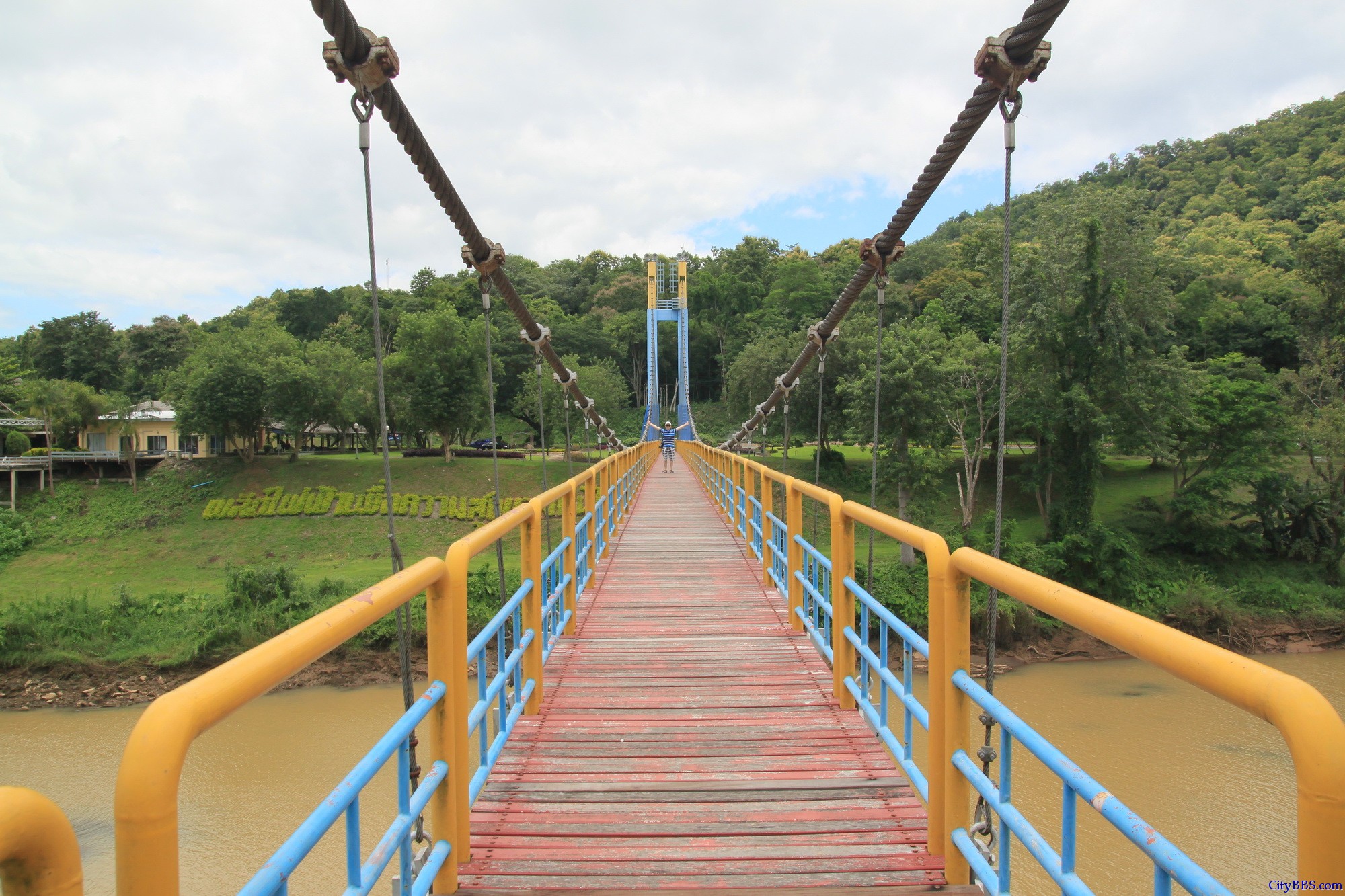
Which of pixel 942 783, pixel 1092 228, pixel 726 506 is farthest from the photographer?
pixel 1092 228

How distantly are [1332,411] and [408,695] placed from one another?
23.5 m

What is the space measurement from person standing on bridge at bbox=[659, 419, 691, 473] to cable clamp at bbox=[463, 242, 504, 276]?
1349 cm

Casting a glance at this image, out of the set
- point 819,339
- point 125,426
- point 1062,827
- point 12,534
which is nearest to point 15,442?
point 125,426

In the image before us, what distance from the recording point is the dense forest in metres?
19.0

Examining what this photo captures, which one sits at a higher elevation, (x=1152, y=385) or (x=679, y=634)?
(x=1152, y=385)

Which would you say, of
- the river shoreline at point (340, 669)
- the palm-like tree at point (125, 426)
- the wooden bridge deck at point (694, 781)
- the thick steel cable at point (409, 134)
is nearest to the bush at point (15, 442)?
the palm-like tree at point (125, 426)

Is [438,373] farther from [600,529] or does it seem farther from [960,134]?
[960,134]

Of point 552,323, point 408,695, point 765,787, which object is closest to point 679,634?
point 765,787

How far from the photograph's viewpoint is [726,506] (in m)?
9.66

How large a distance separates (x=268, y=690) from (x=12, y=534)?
98.5ft

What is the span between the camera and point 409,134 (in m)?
4.18

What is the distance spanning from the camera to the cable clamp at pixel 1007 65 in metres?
3.45

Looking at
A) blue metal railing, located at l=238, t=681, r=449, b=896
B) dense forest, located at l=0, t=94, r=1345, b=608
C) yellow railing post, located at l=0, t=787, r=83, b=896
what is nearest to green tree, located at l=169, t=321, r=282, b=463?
dense forest, located at l=0, t=94, r=1345, b=608

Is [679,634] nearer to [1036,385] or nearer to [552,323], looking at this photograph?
[1036,385]
